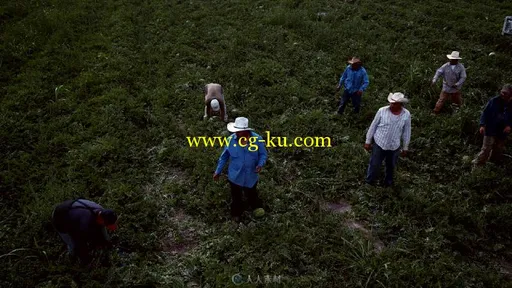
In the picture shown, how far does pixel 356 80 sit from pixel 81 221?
7375 mm

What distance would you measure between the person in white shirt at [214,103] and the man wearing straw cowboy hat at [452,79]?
19.1 ft

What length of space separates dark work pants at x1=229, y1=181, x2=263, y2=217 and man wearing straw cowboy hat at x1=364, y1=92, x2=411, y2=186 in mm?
2490

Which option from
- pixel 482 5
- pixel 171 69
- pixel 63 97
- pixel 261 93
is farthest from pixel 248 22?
pixel 482 5

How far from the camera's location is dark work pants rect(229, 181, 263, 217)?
7289 mm

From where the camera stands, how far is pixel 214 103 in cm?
995

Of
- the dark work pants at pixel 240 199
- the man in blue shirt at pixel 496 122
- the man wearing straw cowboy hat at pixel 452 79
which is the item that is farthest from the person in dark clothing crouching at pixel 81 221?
the man wearing straw cowboy hat at pixel 452 79

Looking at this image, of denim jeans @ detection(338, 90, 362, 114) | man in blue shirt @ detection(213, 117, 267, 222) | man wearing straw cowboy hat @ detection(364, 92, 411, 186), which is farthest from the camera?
denim jeans @ detection(338, 90, 362, 114)

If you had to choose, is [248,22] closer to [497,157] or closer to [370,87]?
[370,87]

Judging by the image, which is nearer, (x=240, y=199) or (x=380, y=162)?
(x=240, y=199)

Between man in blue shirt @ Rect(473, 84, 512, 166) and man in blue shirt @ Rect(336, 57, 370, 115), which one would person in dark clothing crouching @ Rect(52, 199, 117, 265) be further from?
man in blue shirt @ Rect(473, 84, 512, 166)

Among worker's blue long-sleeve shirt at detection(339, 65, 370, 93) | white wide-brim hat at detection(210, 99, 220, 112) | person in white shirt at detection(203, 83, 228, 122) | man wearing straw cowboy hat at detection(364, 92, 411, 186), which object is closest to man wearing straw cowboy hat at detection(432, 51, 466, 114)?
Result: worker's blue long-sleeve shirt at detection(339, 65, 370, 93)

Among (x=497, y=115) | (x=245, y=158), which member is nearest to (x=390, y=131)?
(x=497, y=115)

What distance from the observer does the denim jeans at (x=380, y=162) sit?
25.6 ft

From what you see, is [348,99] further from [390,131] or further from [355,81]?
[390,131]
